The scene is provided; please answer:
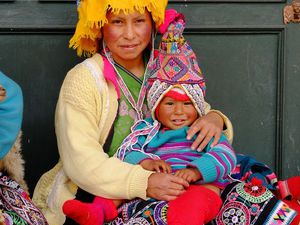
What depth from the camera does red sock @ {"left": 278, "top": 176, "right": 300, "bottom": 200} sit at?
3475 mm

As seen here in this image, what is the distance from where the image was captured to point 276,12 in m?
4.23

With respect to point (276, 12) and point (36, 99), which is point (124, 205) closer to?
point (36, 99)

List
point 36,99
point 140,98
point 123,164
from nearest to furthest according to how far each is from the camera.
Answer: point 123,164 → point 140,98 → point 36,99

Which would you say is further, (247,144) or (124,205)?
(247,144)

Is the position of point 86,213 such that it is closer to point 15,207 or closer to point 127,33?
point 15,207

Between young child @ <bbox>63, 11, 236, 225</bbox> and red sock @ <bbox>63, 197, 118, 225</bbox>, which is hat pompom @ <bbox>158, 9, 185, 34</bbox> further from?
red sock @ <bbox>63, 197, 118, 225</bbox>

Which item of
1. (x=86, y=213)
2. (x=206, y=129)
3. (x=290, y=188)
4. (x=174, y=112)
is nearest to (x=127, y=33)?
(x=174, y=112)

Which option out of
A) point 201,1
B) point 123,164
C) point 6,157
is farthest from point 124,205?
point 201,1

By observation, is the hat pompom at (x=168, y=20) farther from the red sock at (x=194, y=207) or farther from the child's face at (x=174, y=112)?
the red sock at (x=194, y=207)

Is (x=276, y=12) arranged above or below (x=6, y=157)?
above

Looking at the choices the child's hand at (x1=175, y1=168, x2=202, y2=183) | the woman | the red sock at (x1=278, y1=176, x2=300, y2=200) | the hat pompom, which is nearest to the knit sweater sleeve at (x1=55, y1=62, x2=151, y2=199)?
the woman

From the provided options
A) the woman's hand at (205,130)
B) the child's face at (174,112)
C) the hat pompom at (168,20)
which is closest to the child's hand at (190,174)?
the woman's hand at (205,130)

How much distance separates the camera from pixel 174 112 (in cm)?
346

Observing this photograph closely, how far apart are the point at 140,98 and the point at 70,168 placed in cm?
49
